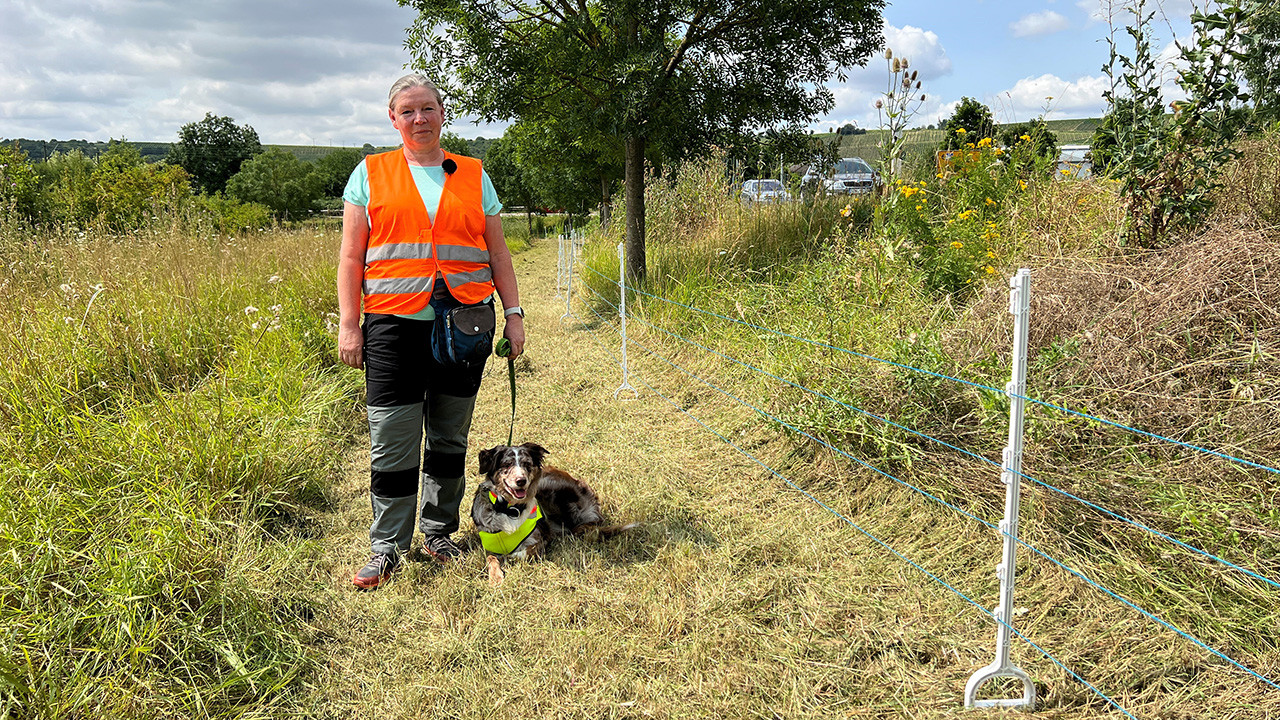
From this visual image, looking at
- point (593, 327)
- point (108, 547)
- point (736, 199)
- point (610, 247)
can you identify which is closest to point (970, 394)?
point (108, 547)

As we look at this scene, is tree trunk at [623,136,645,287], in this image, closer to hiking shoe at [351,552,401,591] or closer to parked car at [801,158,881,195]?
parked car at [801,158,881,195]

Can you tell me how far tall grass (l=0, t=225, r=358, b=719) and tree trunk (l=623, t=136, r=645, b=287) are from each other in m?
4.07

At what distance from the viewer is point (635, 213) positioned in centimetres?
888

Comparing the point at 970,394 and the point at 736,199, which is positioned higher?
the point at 736,199

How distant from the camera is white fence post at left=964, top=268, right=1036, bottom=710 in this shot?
212cm

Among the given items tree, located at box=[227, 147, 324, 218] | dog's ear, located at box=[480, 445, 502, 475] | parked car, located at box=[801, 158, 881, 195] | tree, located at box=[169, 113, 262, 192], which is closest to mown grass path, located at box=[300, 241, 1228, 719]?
dog's ear, located at box=[480, 445, 502, 475]

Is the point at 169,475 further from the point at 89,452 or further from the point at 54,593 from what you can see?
the point at 54,593

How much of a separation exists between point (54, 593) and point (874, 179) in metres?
7.45

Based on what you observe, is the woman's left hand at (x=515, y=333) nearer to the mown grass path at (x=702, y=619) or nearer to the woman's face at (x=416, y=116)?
the woman's face at (x=416, y=116)

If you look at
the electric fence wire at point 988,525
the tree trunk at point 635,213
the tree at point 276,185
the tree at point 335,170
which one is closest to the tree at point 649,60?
the tree trunk at point 635,213

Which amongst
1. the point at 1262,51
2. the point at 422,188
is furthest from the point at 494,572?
the point at 1262,51

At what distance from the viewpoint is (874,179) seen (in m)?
7.57

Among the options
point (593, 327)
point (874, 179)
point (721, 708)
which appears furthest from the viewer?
point (593, 327)

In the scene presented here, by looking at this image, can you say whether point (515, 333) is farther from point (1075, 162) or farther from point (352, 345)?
point (1075, 162)
